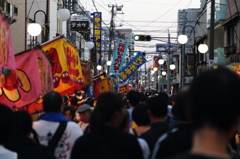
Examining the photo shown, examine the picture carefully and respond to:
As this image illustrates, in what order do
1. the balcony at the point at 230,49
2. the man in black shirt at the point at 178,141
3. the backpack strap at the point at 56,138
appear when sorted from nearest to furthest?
the man in black shirt at the point at 178,141 < the backpack strap at the point at 56,138 < the balcony at the point at 230,49

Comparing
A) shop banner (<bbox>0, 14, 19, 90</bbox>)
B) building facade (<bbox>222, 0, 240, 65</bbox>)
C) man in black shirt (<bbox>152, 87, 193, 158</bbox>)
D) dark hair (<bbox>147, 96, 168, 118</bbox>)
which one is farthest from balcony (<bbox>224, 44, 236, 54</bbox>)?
man in black shirt (<bbox>152, 87, 193, 158</bbox>)

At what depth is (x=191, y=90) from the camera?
6.87 ft

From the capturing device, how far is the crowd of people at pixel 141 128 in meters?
2.00

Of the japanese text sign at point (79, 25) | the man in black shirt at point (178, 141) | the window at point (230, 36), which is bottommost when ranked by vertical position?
the man in black shirt at point (178, 141)

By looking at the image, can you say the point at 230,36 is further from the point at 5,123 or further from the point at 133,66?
the point at 5,123

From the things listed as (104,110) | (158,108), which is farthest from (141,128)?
(104,110)

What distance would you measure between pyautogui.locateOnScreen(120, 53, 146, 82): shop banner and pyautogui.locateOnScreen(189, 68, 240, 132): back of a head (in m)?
31.1

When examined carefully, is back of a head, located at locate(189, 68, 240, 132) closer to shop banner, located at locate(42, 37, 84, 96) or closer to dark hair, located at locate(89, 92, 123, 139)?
dark hair, located at locate(89, 92, 123, 139)

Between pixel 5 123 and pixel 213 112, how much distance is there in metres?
2.55

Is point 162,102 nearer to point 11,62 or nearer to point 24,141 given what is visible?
point 24,141

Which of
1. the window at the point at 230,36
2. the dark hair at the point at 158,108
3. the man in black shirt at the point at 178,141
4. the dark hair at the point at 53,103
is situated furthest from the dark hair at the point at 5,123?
the window at the point at 230,36

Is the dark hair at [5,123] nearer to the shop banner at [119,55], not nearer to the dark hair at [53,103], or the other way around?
the dark hair at [53,103]

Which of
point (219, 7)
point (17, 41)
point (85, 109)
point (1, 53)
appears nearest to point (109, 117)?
point (1, 53)

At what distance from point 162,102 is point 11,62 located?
8.73 feet
